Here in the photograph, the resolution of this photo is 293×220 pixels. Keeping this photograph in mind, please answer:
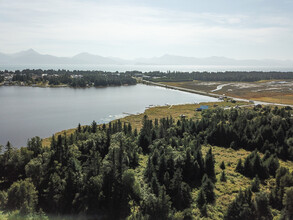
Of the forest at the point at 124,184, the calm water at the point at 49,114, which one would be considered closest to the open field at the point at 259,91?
the calm water at the point at 49,114

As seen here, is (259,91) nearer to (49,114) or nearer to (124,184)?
(49,114)

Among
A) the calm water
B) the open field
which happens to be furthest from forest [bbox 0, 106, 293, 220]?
the open field

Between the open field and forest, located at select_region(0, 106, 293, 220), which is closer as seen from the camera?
forest, located at select_region(0, 106, 293, 220)

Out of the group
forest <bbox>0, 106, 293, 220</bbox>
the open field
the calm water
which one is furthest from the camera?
the open field

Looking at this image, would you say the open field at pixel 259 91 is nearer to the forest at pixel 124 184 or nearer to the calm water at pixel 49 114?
the calm water at pixel 49 114

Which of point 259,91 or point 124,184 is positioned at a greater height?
point 259,91

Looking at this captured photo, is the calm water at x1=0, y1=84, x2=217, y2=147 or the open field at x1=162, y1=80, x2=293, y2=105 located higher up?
the open field at x1=162, y1=80, x2=293, y2=105

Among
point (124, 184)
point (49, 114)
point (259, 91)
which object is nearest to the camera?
point (124, 184)

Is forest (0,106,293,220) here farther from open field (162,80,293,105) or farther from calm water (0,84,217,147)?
open field (162,80,293,105)

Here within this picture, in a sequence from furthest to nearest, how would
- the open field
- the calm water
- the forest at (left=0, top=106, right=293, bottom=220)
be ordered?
the open field < the calm water < the forest at (left=0, top=106, right=293, bottom=220)

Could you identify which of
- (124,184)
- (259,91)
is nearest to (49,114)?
(124,184)

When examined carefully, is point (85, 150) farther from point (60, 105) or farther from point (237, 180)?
point (60, 105)

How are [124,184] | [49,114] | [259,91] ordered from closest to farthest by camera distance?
[124,184], [49,114], [259,91]
